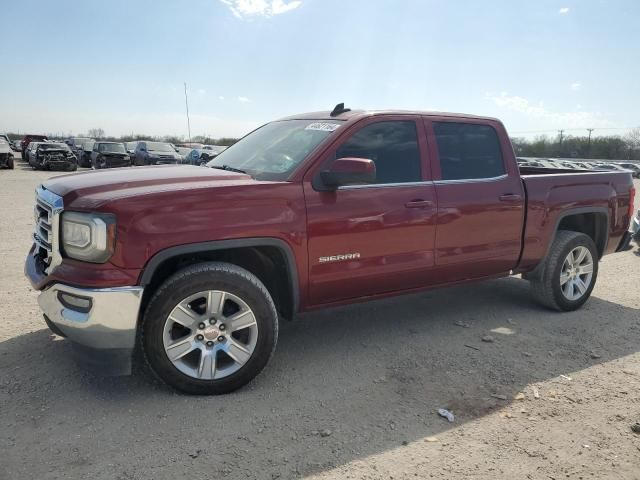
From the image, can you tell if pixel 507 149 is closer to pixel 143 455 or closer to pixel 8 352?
pixel 143 455

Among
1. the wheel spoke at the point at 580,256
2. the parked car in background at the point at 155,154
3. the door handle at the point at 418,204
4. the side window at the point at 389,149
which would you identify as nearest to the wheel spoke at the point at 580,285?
the wheel spoke at the point at 580,256

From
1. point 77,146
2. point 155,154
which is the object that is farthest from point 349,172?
point 77,146

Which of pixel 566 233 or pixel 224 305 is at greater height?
pixel 566 233

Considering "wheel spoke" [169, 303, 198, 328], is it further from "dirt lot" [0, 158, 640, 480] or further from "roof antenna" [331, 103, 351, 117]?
"roof antenna" [331, 103, 351, 117]

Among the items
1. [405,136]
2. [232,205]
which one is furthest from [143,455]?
[405,136]

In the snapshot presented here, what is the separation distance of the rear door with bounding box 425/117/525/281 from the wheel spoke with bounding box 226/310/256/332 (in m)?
1.69

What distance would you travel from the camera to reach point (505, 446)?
2836mm

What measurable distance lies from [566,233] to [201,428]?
411 cm

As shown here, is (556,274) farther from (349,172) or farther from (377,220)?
(349,172)

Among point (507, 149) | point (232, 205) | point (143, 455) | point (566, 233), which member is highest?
point (507, 149)

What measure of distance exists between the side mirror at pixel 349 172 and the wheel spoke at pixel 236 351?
1259 mm

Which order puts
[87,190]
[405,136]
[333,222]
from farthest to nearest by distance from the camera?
[405,136] → [333,222] → [87,190]

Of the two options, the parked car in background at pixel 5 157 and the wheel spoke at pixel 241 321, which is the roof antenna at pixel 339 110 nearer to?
the wheel spoke at pixel 241 321

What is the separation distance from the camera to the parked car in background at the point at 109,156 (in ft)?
80.3
